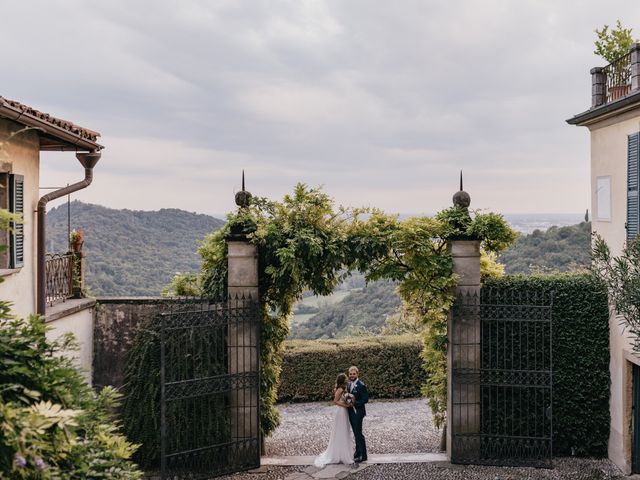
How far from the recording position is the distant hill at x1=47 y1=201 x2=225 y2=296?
64.4 ft

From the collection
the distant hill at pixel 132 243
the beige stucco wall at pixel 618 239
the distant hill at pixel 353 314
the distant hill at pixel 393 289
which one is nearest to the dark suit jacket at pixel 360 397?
the beige stucco wall at pixel 618 239

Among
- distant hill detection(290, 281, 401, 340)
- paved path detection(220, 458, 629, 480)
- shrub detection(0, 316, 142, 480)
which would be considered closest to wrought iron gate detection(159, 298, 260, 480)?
paved path detection(220, 458, 629, 480)

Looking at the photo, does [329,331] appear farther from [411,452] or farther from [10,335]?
[10,335]

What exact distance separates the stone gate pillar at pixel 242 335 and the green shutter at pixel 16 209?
9.66 feet

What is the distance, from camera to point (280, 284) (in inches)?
378

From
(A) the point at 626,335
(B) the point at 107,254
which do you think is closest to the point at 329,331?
(B) the point at 107,254

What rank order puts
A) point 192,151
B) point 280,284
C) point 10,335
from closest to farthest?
1. point 10,335
2. point 280,284
3. point 192,151

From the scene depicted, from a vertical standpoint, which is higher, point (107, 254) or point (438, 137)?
point (438, 137)

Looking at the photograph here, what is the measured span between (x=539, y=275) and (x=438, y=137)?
669cm

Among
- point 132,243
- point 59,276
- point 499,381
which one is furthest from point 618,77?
point 132,243

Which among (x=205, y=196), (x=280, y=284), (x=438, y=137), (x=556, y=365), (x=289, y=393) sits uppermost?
(x=438, y=137)

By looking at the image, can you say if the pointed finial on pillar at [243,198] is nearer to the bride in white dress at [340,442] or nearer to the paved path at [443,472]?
the bride in white dress at [340,442]

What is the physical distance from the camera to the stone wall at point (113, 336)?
32.9 feet

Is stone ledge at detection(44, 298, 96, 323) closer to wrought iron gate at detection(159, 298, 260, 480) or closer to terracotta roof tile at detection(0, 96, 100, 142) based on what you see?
wrought iron gate at detection(159, 298, 260, 480)
